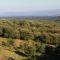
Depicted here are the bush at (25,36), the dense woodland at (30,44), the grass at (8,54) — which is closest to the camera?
the grass at (8,54)

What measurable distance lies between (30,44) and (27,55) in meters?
6.95

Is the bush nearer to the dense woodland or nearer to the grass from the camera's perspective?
the dense woodland

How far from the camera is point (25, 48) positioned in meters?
60.1

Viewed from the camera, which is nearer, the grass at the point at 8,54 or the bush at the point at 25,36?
the grass at the point at 8,54

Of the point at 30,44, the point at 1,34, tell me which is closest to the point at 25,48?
the point at 30,44

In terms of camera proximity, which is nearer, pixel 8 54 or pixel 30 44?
pixel 8 54

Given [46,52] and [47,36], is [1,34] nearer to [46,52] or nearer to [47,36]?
[47,36]

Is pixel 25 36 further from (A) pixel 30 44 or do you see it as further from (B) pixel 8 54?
(B) pixel 8 54

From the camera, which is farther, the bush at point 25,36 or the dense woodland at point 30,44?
the bush at point 25,36

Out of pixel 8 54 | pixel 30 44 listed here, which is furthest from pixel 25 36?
pixel 8 54

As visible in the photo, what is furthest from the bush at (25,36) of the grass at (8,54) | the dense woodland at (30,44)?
the grass at (8,54)

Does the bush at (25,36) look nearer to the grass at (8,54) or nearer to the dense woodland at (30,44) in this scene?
the dense woodland at (30,44)

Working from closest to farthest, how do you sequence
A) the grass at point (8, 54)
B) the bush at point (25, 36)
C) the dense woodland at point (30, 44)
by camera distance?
the grass at point (8, 54) → the dense woodland at point (30, 44) → the bush at point (25, 36)

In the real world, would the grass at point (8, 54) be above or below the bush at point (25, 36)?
below
